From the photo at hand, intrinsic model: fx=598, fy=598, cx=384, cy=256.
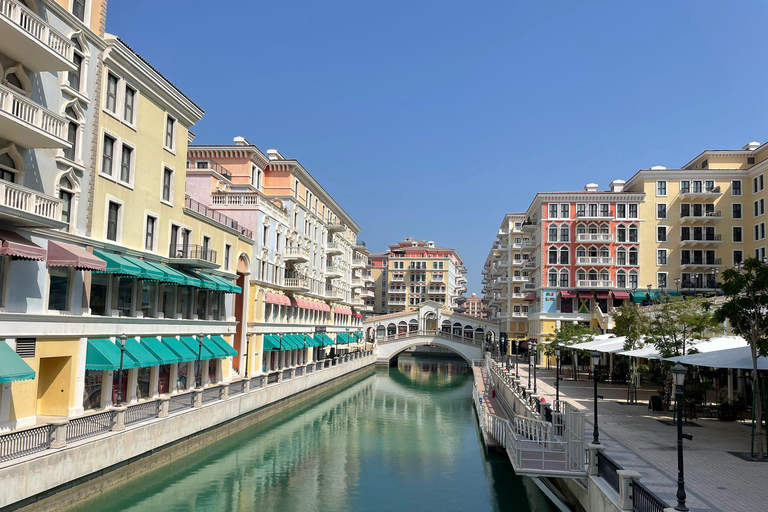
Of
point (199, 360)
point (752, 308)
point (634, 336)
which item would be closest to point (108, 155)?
point (199, 360)

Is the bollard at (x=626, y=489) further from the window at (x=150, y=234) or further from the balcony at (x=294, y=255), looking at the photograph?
the balcony at (x=294, y=255)

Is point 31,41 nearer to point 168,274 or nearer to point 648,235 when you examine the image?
point 168,274

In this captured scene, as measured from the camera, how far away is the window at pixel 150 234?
88.2 ft

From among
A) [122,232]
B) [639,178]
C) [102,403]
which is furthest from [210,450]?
[639,178]

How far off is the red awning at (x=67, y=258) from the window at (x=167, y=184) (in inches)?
337

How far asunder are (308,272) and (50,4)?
39691 mm

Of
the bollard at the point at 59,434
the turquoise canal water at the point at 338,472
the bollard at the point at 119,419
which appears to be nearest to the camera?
the bollard at the point at 59,434

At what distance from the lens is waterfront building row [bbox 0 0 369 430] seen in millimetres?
18000

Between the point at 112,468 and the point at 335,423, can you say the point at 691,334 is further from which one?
the point at 112,468

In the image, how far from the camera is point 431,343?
75.2 meters

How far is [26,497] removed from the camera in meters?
14.6

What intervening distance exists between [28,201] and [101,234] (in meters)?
5.67

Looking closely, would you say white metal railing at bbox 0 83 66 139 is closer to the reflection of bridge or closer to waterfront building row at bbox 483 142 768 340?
waterfront building row at bbox 483 142 768 340

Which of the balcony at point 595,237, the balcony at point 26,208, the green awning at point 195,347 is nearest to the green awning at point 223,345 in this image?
the green awning at point 195,347
